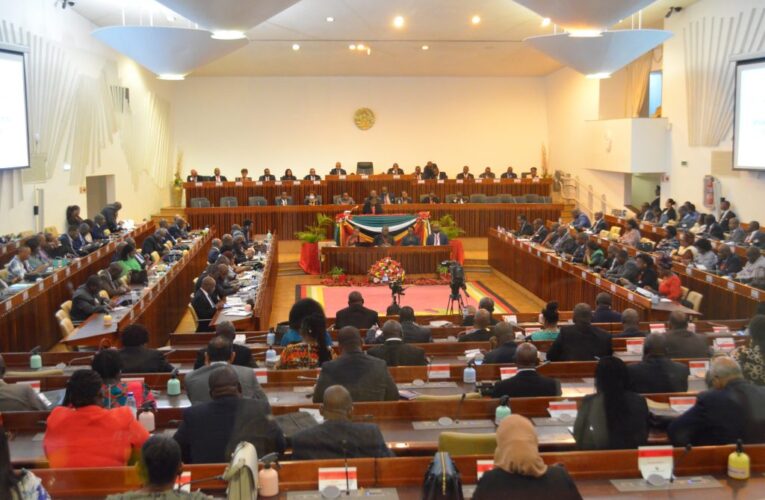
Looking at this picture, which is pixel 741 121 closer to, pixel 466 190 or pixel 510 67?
pixel 466 190

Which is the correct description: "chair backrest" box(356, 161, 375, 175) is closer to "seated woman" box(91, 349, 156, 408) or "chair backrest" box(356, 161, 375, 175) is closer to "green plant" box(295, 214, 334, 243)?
"green plant" box(295, 214, 334, 243)

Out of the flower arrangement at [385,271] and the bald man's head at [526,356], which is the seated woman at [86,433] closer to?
the bald man's head at [526,356]

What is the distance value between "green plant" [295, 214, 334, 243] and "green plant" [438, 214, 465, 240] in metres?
2.67

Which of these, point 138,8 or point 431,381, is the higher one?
point 138,8

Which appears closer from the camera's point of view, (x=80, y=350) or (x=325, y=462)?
(x=325, y=462)

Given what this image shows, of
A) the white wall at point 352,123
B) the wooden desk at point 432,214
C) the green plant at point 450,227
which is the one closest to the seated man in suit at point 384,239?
the green plant at point 450,227

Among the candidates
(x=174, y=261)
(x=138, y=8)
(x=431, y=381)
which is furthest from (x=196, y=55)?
(x=431, y=381)

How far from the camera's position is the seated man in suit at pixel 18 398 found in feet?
16.8

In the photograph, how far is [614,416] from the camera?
4.44 metres

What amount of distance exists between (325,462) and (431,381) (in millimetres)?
2333

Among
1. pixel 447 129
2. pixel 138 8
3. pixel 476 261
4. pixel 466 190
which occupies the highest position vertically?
pixel 138 8

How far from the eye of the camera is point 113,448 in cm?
416

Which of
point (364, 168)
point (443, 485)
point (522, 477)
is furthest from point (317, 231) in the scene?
point (522, 477)

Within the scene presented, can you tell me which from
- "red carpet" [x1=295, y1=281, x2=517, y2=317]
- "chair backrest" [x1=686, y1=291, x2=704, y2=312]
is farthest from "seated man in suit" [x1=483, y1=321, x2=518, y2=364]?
"red carpet" [x1=295, y1=281, x2=517, y2=317]
